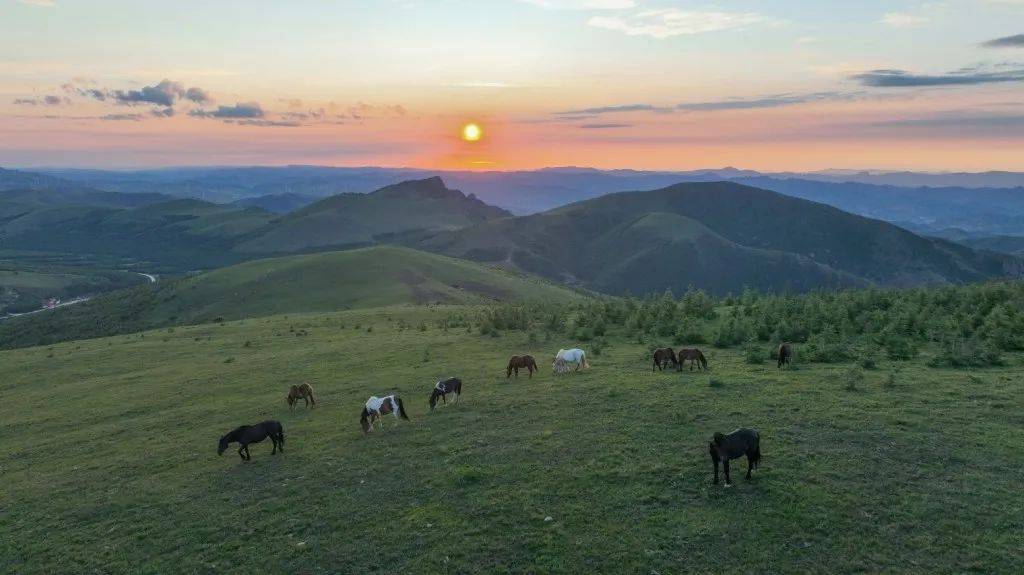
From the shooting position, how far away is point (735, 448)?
14.9 metres

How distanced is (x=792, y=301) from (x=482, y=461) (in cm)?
2744

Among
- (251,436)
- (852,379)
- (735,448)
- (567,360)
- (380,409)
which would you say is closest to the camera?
(735,448)

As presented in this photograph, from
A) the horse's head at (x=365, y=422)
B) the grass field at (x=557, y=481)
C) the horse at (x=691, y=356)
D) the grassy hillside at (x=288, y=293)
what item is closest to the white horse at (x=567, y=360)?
the grass field at (x=557, y=481)

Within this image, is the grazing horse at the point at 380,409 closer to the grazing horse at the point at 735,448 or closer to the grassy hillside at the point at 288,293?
the grazing horse at the point at 735,448

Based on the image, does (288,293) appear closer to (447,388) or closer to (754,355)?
(447,388)

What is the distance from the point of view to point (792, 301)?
37.0m

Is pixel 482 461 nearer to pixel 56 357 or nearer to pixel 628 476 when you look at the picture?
pixel 628 476

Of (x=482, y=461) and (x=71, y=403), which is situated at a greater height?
(x=482, y=461)

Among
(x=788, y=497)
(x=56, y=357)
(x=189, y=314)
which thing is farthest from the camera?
(x=189, y=314)

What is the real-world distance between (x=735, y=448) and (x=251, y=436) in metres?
16.2

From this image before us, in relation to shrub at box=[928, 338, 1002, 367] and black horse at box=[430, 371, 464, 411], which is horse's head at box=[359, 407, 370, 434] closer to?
black horse at box=[430, 371, 464, 411]

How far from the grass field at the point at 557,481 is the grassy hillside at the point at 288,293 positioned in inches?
2199

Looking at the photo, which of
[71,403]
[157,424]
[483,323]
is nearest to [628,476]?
[157,424]

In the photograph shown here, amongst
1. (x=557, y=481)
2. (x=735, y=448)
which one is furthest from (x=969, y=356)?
(x=557, y=481)
